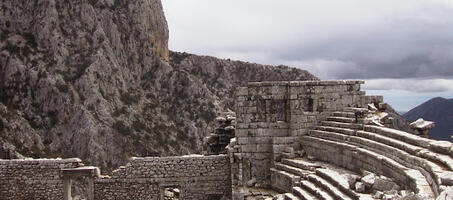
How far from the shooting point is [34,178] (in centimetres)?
2077

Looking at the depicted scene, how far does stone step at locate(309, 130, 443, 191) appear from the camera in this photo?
1048cm

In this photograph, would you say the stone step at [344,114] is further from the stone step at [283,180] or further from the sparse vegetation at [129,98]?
the sparse vegetation at [129,98]

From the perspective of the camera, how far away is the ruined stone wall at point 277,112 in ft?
63.0

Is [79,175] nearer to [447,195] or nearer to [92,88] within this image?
[447,195]

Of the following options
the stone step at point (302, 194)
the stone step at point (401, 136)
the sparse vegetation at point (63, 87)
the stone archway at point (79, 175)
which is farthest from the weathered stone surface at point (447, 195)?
the sparse vegetation at point (63, 87)

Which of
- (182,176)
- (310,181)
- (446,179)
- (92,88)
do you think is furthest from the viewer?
(92,88)

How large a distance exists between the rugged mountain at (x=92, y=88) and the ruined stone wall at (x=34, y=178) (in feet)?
95.8

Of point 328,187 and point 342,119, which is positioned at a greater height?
point 342,119

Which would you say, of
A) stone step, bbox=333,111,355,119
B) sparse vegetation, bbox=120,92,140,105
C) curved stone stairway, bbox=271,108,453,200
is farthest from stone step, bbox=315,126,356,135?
sparse vegetation, bbox=120,92,140,105

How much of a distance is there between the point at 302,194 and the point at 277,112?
608cm

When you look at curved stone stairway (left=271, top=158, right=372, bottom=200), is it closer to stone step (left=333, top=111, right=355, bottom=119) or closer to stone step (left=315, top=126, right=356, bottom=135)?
stone step (left=315, top=126, right=356, bottom=135)

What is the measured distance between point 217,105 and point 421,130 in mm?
62414

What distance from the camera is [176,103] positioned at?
72.8 meters

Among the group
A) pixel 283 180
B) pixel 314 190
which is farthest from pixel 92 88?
pixel 314 190
